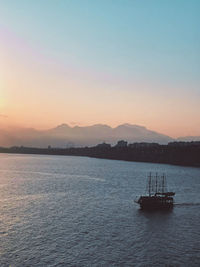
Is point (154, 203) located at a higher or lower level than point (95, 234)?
higher

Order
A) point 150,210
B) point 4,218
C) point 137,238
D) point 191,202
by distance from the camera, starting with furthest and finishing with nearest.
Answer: point 191,202, point 150,210, point 4,218, point 137,238

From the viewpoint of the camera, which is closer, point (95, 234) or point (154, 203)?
point (95, 234)

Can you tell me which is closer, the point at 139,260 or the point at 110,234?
the point at 139,260

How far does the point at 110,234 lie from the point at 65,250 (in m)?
11.9

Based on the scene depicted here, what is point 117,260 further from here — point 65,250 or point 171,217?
point 171,217

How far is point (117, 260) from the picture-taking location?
141 ft

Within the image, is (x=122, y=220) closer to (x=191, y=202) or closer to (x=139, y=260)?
(x=139, y=260)

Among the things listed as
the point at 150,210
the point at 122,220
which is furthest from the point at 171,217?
the point at 122,220

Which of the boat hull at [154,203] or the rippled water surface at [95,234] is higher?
the boat hull at [154,203]

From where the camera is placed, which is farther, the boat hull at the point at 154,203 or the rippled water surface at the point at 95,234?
the boat hull at the point at 154,203

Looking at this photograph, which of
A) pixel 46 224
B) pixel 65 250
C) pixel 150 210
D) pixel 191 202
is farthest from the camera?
pixel 191 202

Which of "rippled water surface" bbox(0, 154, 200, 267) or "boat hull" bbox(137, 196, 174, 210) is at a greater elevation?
"boat hull" bbox(137, 196, 174, 210)

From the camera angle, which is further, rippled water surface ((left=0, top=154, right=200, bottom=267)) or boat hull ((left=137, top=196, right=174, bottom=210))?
boat hull ((left=137, top=196, right=174, bottom=210))

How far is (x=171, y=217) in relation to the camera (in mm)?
71750
